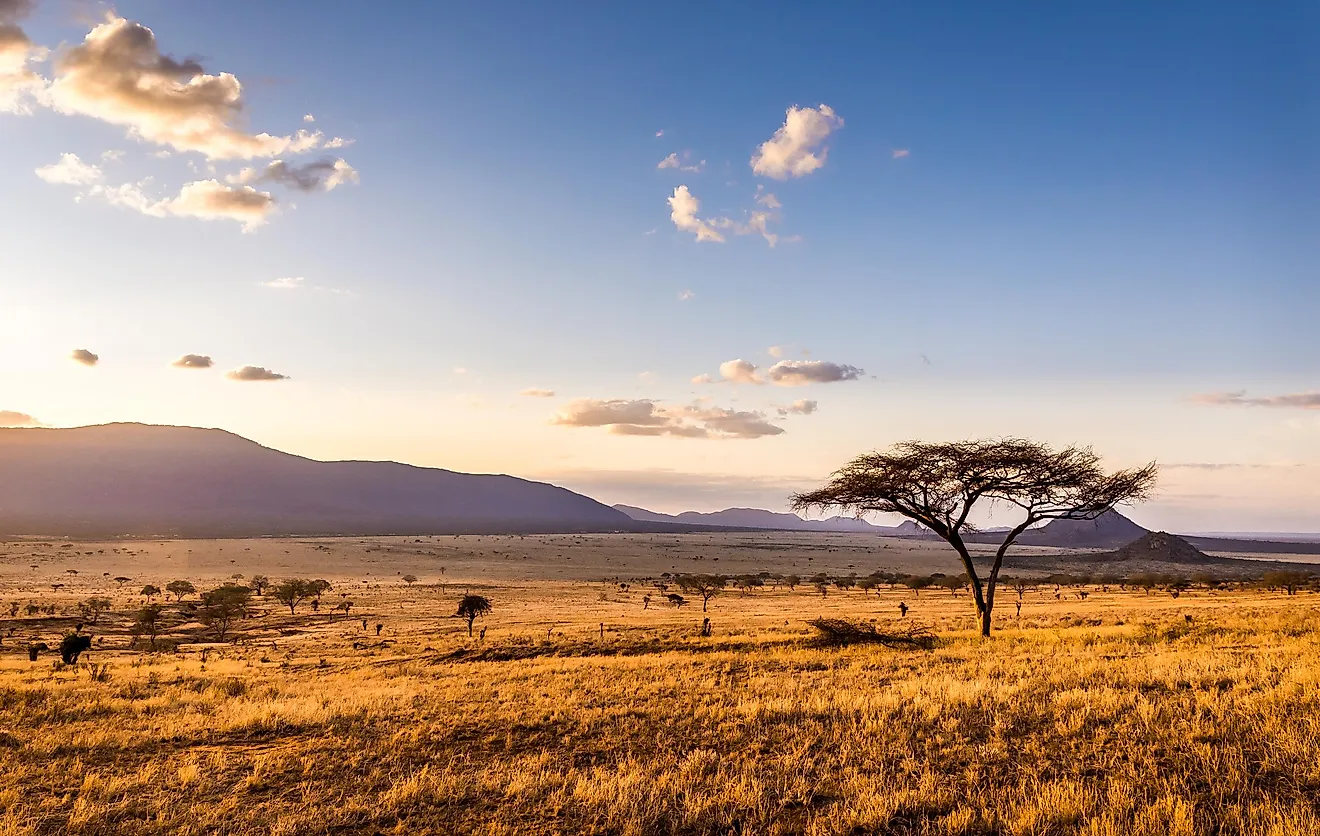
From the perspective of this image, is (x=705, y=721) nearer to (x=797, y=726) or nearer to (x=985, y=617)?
(x=797, y=726)

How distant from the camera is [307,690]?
19.7 metres

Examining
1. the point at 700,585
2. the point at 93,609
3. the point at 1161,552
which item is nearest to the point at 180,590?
the point at 93,609

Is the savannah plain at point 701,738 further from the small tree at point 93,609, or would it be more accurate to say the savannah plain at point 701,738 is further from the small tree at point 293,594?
the small tree at point 293,594

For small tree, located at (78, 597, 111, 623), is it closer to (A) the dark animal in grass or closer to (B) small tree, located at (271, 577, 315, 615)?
(B) small tree, located at (271, 577, 315, 615)

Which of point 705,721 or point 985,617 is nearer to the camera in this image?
point 705,721

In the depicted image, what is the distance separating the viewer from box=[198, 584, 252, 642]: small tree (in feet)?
151

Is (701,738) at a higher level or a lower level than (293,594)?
higher

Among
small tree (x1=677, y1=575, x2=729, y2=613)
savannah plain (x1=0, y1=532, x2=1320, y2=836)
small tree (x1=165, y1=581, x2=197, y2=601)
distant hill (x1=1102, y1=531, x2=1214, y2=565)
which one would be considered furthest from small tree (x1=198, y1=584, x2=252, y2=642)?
distant hill (x1=1102, y1=531, x2=1214, y2=565)

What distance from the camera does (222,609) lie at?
4669cm

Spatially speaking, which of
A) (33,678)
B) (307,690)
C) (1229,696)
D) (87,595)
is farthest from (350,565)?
(1229,696)

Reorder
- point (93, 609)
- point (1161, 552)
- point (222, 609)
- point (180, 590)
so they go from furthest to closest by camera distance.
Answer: point (1161, 552) < point (180, 590) < point (93, 609) < point (222, 609)

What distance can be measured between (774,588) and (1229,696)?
6561 centimetres

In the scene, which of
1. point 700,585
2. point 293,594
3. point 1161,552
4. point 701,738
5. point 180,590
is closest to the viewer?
point 701,738

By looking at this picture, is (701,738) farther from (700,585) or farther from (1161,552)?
(1161,552)
